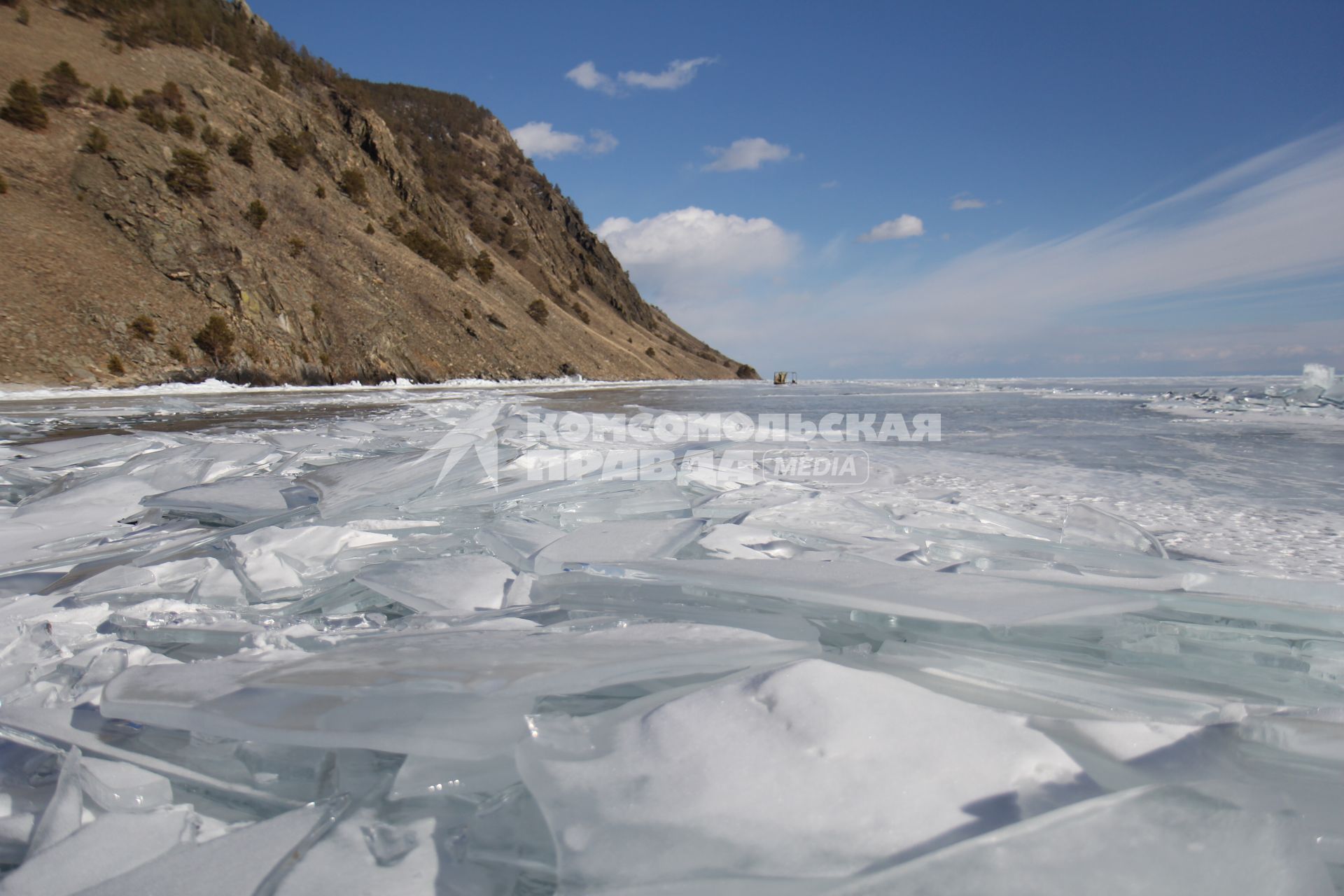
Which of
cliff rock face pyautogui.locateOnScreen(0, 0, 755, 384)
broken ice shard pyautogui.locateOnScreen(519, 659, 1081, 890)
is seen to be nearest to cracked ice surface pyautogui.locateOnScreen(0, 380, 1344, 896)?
broken ice shard pyautogui.locateOnScreen(519, 659, 1081, 890)

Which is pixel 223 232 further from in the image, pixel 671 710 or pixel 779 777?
pixel 779 777

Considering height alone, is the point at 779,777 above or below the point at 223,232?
below

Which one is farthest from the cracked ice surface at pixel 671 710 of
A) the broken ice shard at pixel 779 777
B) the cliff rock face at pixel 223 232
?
the cliff rock face at pixel 223 232

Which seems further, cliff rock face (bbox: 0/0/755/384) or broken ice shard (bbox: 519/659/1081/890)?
cliff rock face (bbox: 0/0/755/384)

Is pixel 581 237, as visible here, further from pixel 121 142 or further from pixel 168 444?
pixel 168 444

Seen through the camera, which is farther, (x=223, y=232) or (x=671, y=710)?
(x=223, y=232)

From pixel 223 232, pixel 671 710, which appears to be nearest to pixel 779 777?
pixel 671 710

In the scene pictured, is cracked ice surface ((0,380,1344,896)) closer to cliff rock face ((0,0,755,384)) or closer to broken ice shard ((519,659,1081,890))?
broken ice shard ((519,659,1081,890))

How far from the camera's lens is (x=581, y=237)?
4734cm

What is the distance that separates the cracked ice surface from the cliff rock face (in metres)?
13.7

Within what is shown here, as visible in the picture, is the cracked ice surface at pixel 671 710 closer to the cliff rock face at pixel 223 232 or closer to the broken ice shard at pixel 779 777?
the broken ice shard at pixel 779 777

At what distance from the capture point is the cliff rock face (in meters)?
12.4

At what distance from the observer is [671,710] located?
74 cm

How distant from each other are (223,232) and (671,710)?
18610 mm
